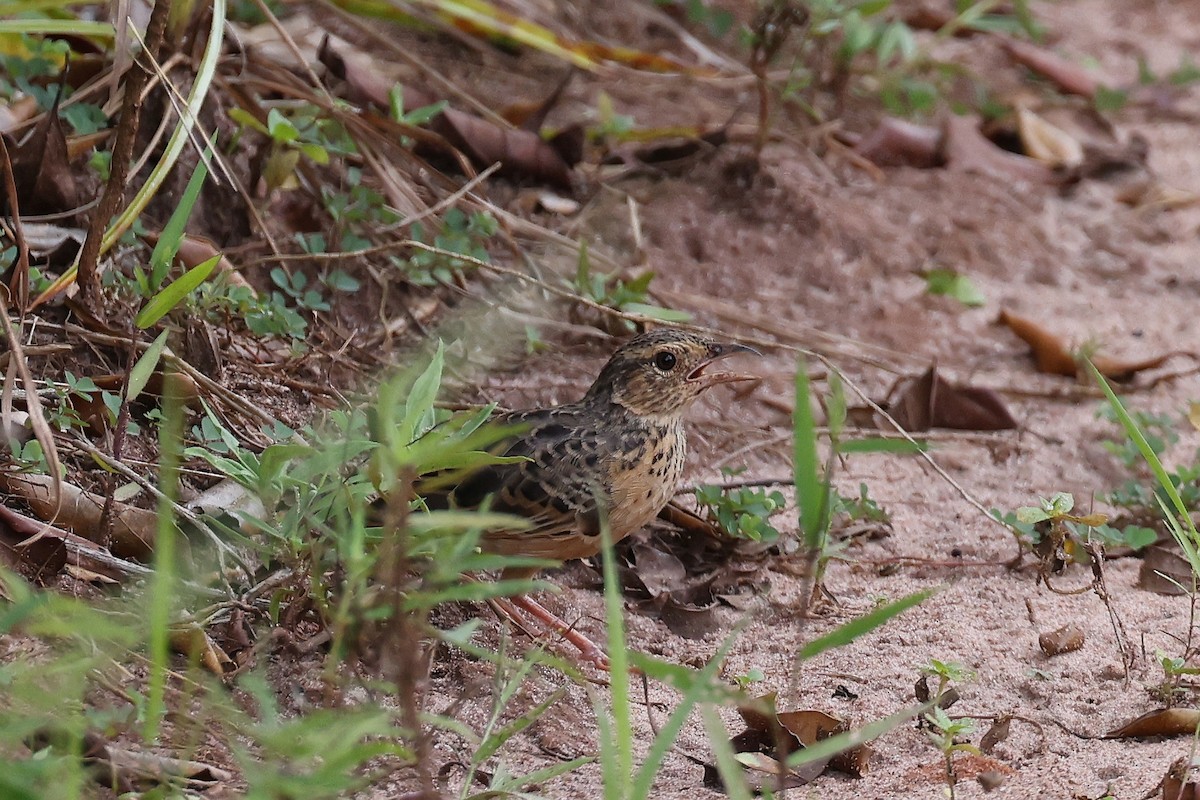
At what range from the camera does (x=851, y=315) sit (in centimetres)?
606

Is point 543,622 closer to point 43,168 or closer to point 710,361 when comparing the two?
point 710,361

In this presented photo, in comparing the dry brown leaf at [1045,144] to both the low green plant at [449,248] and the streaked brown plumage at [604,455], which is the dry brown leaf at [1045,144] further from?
the streaked brown plumage at [604,455]

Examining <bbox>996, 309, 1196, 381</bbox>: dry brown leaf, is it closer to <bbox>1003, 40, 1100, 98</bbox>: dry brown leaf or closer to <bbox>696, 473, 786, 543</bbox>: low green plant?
<bbox>696, 473, 786, 543</bbox>: low green plant

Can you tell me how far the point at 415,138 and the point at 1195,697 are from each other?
12.0 feet

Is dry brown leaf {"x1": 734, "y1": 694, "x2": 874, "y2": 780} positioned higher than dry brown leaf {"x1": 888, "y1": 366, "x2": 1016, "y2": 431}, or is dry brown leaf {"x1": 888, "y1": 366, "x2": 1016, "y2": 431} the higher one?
dry brown leaf {"x1": 734, "y1": 694, "x2": 874, "y2": 780}

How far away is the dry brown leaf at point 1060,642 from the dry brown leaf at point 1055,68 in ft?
17.6

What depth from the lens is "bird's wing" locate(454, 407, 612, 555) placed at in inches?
157

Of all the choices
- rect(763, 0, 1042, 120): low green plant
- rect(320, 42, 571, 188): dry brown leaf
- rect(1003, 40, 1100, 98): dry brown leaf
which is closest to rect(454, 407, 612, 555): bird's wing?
rect(320, 42, 571, 188): dry brown leaf

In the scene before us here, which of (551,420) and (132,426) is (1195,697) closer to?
(551,420)

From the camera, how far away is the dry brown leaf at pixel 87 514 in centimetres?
354

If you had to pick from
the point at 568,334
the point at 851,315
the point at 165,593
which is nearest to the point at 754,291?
the point at 851,315

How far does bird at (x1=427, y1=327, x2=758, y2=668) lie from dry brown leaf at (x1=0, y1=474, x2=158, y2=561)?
0.82 m

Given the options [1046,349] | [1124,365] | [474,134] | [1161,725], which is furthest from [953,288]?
[1161,725]

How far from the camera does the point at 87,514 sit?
3586 mm
